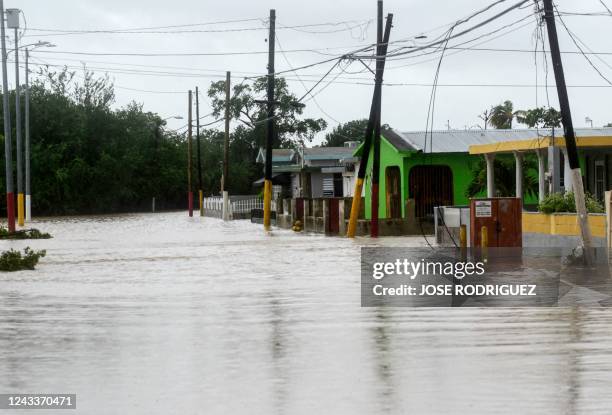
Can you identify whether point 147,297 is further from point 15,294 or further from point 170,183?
point 170,183

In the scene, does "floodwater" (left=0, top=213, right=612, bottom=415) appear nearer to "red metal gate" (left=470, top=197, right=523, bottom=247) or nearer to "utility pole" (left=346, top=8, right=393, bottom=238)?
"red metal gate" (left=470, top=197, right=523, bottom=247)

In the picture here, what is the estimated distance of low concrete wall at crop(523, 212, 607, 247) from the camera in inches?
1086

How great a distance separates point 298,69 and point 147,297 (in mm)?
26553

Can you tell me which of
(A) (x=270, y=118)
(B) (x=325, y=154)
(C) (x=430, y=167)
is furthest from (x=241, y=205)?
(C) (x=430, y=167)

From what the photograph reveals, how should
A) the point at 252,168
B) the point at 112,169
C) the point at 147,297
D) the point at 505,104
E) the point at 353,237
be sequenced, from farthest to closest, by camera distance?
the point at 252,168 < the point at 505,104 < the point at 112,169 < the point at 353,237 < the point at 147,297

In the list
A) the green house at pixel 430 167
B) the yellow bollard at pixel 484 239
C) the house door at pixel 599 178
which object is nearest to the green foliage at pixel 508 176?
the green house at pixel 430 167

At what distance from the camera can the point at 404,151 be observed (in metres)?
45.8

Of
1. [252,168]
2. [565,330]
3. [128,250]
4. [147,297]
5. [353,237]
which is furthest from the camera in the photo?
[252,168]

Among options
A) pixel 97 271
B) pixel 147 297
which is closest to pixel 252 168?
pixel 97 271

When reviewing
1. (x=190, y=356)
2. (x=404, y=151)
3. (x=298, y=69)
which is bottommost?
(x=190, y=356)

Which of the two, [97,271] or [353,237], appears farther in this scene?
[353,237]

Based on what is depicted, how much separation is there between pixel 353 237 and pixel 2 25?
17101 millimetres

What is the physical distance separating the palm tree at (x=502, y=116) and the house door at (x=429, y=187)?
2139 inches

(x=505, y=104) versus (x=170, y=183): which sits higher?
(x=505, y=104)
